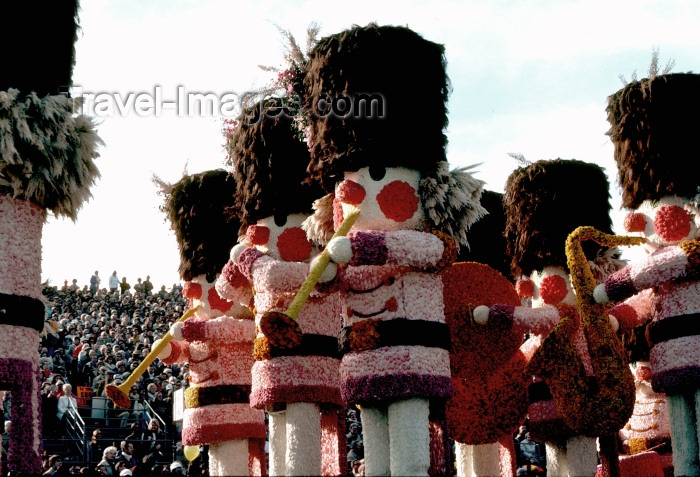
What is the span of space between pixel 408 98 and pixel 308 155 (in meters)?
1.33

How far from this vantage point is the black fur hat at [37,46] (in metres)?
6.82

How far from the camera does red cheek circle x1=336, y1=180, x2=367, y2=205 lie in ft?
20.8

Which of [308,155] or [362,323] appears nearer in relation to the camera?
[362,323]

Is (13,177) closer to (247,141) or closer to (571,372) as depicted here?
(247,141)

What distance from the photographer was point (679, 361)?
21.2 ft

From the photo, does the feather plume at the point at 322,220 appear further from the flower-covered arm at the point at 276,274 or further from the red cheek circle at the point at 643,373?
the red cheek circle at the point at 643,373

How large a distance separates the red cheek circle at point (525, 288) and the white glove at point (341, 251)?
2.58 m

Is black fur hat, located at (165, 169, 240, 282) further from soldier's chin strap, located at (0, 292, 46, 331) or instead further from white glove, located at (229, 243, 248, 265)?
soldier's chin strap, located at (0, 292, 46, 331)

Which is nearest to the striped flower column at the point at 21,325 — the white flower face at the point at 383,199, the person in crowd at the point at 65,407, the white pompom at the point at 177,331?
the white pompom at the point at 177,331

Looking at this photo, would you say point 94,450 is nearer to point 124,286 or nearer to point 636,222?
point 636,222

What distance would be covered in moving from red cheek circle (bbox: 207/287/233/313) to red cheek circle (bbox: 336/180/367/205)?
92.2 inches

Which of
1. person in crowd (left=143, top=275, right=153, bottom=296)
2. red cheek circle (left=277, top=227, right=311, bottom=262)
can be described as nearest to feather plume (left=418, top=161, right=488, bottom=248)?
red cheek circle (left=277, top=227, right=311, bottom=262)

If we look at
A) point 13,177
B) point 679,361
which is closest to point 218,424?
point 13,177

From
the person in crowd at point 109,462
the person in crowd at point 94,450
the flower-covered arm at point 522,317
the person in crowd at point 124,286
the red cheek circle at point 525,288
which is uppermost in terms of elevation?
the person in crowd at point 124,286
